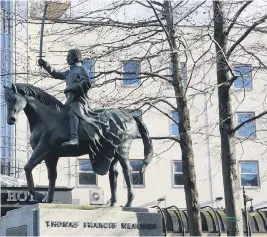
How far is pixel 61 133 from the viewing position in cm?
1184

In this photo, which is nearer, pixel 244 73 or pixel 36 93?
pixel 36 93

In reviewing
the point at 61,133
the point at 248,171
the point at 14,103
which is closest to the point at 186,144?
the point at 61,133

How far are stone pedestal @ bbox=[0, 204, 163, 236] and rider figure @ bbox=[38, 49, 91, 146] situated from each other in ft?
3.80

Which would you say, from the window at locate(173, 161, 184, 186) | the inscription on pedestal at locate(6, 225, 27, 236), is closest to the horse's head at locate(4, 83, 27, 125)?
the inscription on pedestal at locate(6, 225, 27, 236)

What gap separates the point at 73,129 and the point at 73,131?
0.03 metres

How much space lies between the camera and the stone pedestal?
1117 centimetres

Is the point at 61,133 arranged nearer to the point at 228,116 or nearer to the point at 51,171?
the point at 51,171

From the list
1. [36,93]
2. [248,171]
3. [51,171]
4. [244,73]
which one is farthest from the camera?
[248,171]

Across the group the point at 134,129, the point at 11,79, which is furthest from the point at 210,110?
the point at 134,129

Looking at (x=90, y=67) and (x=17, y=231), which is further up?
(x=90, y=67)

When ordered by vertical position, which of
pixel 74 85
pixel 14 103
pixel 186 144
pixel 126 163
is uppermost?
pixel 74 85

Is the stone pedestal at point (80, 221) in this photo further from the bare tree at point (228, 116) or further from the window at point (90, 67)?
the window at point (90, 67)

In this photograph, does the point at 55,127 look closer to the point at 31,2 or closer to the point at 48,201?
the point at 48,201

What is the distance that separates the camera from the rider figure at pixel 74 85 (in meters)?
11.8
